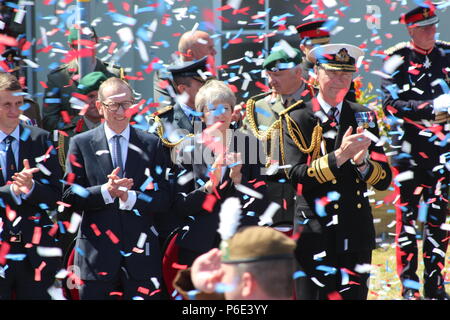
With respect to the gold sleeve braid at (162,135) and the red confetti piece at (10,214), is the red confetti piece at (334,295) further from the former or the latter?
the red confetti piece at (10,214)

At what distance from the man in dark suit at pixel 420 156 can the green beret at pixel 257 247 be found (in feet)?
13.1

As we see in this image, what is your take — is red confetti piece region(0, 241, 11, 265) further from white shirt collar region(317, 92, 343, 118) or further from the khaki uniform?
white shirt collar region(317, 92, 343, 118)

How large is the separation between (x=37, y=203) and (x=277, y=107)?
7.31ft

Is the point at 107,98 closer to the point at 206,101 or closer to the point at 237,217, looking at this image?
the point at 206,101

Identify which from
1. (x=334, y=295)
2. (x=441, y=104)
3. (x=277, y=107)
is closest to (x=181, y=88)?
(x=277, y=107)

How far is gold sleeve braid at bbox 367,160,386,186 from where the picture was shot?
5.98m

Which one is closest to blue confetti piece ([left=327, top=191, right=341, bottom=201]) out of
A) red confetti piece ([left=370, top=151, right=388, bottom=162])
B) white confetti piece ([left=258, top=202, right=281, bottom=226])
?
red confetti piece ([left=370, top=151, right=388, bottom=162])

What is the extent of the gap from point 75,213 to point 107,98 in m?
1.03

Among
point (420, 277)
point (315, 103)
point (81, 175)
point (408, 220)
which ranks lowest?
point (420, 277)

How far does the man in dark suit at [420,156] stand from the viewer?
25.4 feet

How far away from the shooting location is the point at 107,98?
600 centimetres

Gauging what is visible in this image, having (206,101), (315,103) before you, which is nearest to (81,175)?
(206,101)

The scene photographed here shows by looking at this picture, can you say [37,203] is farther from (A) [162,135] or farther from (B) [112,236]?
(A) [162,135]

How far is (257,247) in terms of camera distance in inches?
155
